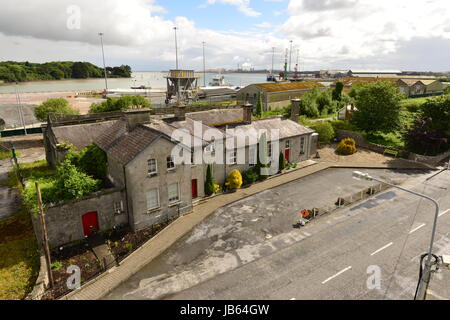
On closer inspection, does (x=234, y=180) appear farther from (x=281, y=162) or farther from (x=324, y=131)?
(x=324, y=131)

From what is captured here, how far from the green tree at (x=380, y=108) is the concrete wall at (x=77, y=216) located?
134 ft

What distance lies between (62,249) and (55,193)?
418 centimetres

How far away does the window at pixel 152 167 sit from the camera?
22670 millimetres

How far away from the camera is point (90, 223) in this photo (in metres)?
22.1

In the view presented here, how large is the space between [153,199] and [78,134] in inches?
600

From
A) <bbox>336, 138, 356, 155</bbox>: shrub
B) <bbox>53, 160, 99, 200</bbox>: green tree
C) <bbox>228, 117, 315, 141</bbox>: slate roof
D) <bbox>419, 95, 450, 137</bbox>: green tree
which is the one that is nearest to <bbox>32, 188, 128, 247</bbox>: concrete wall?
<bbox>53, 160, 99, 200</bbox>: green tree

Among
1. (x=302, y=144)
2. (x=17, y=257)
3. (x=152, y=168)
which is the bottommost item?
(x=17, y=257)

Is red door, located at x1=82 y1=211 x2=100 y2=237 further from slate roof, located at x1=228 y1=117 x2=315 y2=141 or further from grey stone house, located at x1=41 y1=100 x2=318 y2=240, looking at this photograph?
slate roof, located at x1=228 y1=117 x2=315 y2=141

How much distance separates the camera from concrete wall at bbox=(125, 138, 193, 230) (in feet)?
72.2

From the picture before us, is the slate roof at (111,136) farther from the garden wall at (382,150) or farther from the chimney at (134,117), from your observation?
the garden wall at (382,150)

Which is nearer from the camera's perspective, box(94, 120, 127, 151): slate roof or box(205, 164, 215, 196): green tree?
box(94, 120, 127, 151): slate roof

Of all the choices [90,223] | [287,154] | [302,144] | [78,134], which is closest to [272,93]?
[302,144]

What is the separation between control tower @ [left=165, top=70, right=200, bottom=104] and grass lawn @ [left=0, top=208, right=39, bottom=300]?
239 ft

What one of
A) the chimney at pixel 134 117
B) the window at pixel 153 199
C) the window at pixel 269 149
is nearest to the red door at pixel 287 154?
the window at pixel 269 149
